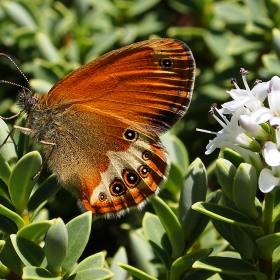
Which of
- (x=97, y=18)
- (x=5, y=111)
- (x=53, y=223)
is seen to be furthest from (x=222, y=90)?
(x=53, y=223)

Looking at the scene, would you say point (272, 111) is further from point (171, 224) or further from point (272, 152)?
point (171, 224)

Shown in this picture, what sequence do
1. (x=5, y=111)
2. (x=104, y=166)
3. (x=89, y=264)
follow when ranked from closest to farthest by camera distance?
1. (x=89, y=264)
2. (x=104, y=166)
3. (x=5, y=111)

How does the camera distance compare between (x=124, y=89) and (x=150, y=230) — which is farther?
(x=124, y=89)

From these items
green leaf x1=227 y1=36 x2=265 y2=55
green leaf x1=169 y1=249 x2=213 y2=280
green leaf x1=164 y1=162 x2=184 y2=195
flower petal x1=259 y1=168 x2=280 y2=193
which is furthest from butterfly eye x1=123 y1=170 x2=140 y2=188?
green leaf x1=227 y1=36 x2=265 y2=55

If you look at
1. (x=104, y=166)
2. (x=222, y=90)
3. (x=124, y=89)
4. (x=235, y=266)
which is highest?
(x=124, y=89)

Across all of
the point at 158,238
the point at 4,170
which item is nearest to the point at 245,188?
the point at 158,238

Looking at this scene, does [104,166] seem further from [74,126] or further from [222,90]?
[222,90]

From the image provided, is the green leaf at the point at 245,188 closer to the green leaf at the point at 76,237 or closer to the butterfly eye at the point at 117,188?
the green leaf at the point at 76,237
